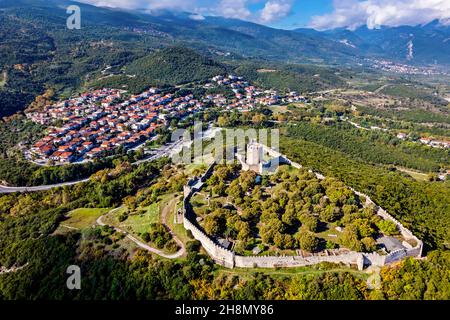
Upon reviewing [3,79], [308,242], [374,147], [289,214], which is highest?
[3,79]

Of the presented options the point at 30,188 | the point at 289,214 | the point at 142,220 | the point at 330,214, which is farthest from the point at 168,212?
the point at 30,188

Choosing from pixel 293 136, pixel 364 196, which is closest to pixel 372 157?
pixel 293 136

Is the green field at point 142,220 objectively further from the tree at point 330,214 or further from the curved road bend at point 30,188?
the curved road bend at point 30,188

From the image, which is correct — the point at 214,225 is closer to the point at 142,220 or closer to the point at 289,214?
the point at 289,214

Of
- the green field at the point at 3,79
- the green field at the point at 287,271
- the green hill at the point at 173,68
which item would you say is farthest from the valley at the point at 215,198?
the green hill at the point at 173,68

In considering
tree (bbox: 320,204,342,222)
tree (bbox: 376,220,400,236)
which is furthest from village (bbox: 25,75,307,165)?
tree (bbox: 376,220,400,236)

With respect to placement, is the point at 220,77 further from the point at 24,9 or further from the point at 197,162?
the point at 24,9
